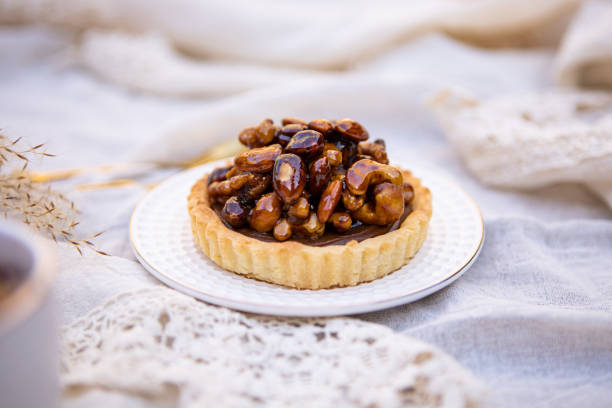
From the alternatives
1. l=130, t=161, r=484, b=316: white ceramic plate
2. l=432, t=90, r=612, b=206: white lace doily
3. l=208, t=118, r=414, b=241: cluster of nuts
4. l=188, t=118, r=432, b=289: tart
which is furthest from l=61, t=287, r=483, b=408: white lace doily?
l=432, t=90, r=612, b=206: white lace doily

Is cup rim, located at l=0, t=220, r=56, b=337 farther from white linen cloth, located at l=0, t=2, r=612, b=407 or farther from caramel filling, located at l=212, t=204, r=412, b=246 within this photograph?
caramel filling, located at l=212, t=204, r=412, b=246

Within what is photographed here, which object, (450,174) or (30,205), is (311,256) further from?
(450,174)

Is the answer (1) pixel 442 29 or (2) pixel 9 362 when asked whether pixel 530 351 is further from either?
(1) pixel 442 29

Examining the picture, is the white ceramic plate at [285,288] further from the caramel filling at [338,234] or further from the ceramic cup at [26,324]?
the ceramic cup at [26,324]

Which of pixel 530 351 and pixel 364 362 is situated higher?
pixel 364 362

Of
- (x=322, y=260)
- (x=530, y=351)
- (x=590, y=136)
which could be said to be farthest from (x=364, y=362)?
(x=590, y=136)

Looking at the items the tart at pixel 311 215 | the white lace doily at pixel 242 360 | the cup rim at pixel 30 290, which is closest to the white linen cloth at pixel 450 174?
the white lace doily at pixel 242 360
